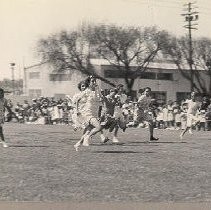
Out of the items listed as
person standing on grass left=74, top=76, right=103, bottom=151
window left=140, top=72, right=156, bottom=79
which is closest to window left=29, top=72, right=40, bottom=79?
window left=140, top=72, right=156, bottom=79

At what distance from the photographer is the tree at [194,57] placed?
221 ft

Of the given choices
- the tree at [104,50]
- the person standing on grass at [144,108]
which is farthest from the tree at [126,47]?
the person standing on grass at [144,108]

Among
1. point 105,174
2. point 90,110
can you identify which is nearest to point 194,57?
point 90,110

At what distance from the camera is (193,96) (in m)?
22.2

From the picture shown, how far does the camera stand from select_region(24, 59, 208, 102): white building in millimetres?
73438

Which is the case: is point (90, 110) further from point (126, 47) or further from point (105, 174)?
point (126, 47)

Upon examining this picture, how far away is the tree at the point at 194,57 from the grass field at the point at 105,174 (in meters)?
50.5

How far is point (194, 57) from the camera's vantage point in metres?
70.6

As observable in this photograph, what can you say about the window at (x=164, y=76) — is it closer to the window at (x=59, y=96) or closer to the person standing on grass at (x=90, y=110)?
the window at (x=59, y=96)

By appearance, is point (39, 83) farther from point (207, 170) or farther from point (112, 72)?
point (207, 170)

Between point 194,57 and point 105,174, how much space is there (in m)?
61.0

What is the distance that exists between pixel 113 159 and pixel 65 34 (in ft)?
178

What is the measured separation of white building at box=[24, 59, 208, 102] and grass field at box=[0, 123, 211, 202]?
57.5 metres

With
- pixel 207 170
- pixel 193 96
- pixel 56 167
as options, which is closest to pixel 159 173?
pixel 207 170
